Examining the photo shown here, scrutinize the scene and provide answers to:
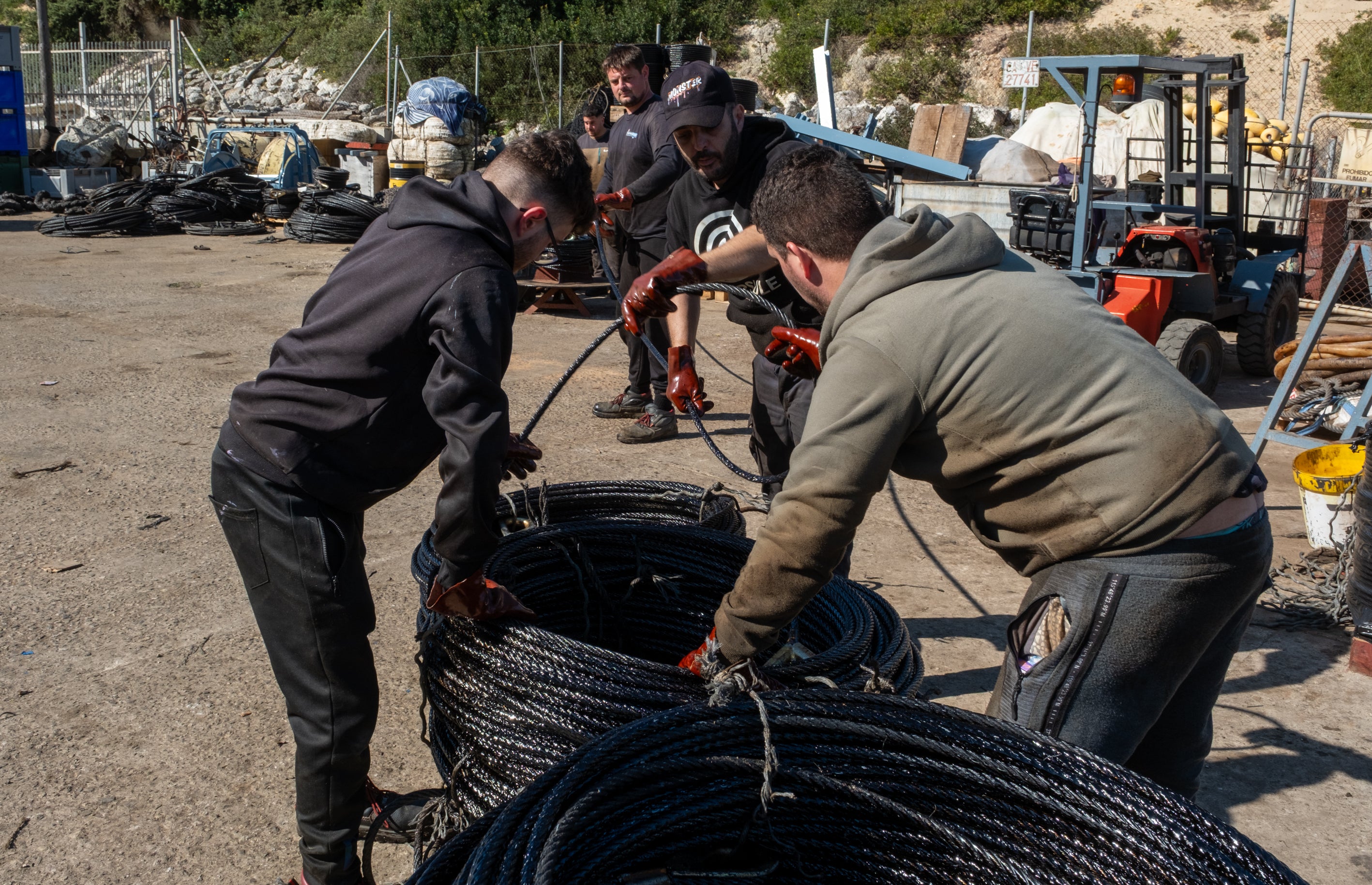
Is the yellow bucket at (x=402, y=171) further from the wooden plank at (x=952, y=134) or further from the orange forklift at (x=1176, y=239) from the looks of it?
the orange forklift at (x=1176, y=239)

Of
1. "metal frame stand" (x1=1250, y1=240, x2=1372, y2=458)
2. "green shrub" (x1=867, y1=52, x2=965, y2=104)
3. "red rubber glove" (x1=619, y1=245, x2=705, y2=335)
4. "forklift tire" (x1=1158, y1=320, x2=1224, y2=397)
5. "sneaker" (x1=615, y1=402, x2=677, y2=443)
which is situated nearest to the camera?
"red rubber glove" (x1=619, y1=245, x2=705, y2=335)

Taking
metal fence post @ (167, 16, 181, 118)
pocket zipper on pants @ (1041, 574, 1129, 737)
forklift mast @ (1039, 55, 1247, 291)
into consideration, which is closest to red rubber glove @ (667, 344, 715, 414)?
pocket zipper on pants @ (1041, 574, 1129, 737)

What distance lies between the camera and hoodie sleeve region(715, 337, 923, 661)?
1.90 metres

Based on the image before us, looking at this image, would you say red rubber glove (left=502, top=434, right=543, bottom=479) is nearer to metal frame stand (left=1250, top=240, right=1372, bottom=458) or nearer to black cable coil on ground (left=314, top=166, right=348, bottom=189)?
metal frame stand (left=1250, top=240, right=1372, bottom=458)

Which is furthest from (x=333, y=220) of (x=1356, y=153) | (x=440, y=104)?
(x=1356, y=153)

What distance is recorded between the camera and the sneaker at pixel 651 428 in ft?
20.1

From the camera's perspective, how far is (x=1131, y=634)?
1.97 m

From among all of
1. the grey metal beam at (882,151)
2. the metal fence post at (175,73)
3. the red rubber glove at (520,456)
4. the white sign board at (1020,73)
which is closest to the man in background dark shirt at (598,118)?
the grey metal beam at (882,151)

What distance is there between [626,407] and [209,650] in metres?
3.40

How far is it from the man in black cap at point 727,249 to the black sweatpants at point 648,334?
2033 mm

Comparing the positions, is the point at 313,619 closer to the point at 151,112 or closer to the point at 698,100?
the point at 698,100

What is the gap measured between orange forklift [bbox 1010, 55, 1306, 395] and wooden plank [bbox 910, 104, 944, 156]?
5.00 m

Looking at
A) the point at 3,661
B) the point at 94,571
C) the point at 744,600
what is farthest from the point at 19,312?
the point at 744,600

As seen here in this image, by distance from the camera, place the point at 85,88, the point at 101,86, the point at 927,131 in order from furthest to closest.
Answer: the point at 101,86
the point at 85,88
the point at 927,131
